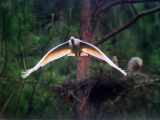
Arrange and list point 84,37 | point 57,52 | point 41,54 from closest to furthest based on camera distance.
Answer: point 57,52 < point 41,54 < point 84,37

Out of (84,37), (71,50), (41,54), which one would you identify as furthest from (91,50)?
(84,37)

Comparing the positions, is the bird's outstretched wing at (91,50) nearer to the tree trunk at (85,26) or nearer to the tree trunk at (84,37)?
the tree trunk at (84,37)

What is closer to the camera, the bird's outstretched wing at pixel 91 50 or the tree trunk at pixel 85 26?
the bird's outstretched wing at pixel 91 50

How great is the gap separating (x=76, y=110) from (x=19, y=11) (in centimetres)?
95

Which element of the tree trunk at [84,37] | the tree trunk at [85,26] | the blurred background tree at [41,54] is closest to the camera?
the blurred background tree at [41,54]

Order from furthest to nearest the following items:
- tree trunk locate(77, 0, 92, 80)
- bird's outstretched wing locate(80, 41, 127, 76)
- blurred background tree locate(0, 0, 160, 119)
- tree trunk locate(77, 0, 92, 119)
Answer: tree trunk locate(77, 0, 92, 80)
tree trunk locate(77, 0, 92, 119)
blurred background tree locate(0, 0, 160, 119)
bird's outstretched wing locate(80, 41, 127, 76)

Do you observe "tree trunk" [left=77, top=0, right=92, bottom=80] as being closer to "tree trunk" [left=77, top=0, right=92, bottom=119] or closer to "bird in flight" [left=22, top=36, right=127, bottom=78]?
"tree trunk" [left=77, top=0, right=92, bottom=119]

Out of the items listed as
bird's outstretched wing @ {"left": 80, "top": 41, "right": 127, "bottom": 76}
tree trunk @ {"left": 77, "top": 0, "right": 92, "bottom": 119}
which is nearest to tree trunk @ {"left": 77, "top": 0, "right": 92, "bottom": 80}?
tree trunk @ {"left": 77, "top": 0, "right": 92, "bottom": 119}

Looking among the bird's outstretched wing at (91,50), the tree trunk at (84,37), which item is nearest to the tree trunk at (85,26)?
the tree trunk at (84,37)

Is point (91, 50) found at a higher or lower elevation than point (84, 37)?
lower

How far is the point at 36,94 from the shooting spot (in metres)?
4.59

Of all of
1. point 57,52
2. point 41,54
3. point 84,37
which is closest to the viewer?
point 57,52

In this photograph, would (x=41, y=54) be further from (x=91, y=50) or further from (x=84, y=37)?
(x=84, y=37)

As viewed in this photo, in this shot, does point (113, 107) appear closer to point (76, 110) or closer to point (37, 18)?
point (76, 110)
